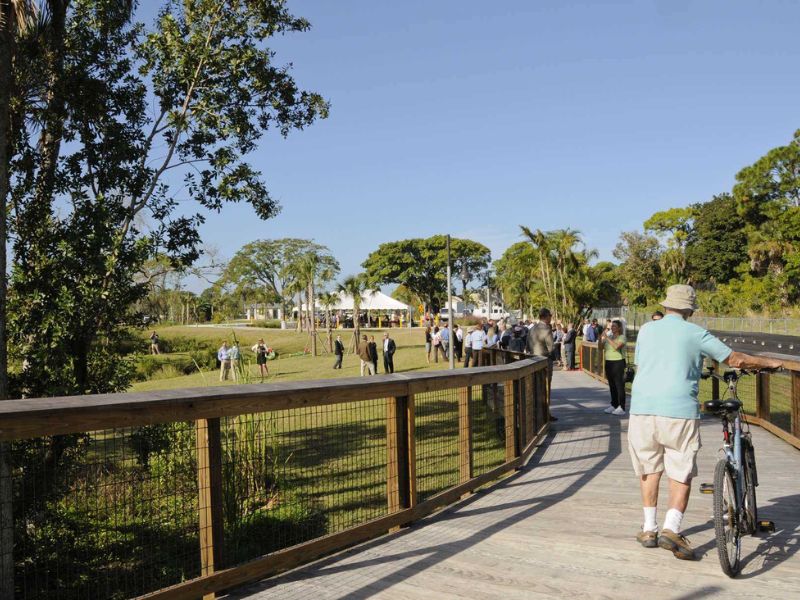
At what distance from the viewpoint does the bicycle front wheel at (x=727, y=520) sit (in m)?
4.41

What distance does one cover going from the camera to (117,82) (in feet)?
36.0

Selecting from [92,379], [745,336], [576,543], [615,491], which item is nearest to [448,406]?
[615,491]

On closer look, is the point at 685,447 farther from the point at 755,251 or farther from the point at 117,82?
the point at 755,251

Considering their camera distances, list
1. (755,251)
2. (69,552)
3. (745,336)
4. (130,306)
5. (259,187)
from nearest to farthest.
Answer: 1. (69,552)
2. (130,306)
3. (259,187)
4. (745,336)
5. (755,251)

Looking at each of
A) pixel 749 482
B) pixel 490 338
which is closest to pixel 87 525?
pixel 749 482

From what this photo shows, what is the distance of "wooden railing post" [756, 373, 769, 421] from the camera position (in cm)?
1070

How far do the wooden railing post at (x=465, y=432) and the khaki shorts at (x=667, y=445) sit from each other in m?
1.88

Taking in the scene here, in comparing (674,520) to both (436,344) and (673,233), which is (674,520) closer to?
(436,344)

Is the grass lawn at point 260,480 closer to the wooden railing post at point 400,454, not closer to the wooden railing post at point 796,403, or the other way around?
the wooden railing post at point 400,454

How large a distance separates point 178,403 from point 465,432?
3398 mm

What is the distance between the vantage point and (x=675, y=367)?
4934mm

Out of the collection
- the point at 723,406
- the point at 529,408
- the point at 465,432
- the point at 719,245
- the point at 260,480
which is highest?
the point at 719,245

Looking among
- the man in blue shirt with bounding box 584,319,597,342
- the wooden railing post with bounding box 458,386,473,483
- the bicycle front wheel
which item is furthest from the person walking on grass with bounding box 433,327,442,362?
the bicycle front wheel

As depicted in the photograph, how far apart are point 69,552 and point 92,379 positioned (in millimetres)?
3523
